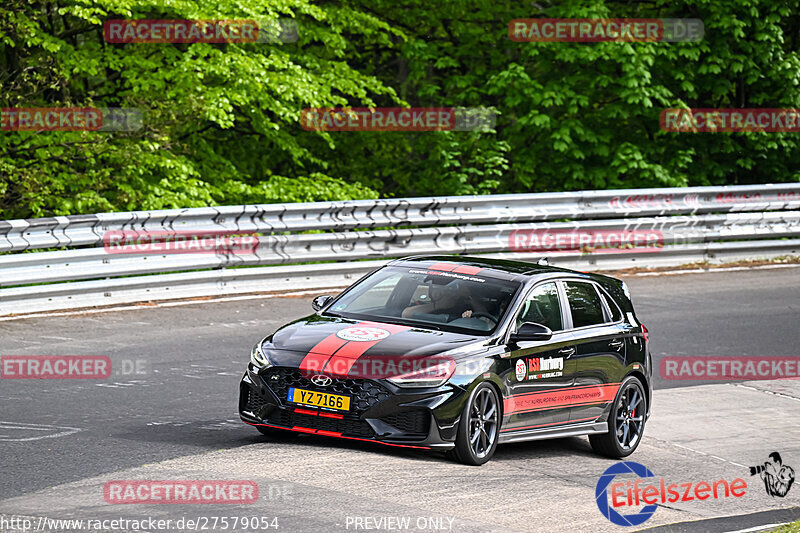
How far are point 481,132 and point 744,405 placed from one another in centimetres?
1187

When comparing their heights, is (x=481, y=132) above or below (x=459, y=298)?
above

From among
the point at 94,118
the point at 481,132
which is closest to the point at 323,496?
the point at 94,118

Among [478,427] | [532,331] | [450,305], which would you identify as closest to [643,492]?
[478,427]

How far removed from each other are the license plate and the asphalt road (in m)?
0.52

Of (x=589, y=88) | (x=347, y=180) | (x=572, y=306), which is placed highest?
(x=589, y=88)

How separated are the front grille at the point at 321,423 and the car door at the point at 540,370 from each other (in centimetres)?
120

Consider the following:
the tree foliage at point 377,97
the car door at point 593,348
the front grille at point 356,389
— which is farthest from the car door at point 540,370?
the tree foliage at point 377,97

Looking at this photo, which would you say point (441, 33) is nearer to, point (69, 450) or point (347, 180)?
point (347, 180)

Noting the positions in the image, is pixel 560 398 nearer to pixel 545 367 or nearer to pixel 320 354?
pixel 545 367

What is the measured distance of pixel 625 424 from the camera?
35.6 ft

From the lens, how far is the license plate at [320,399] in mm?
8883

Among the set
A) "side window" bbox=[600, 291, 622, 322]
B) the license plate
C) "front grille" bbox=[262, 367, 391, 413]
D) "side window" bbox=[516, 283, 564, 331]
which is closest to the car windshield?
"side window" bbox=[516, 283, 564, 331]

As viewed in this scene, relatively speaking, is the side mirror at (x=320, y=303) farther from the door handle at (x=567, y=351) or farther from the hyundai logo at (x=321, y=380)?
the door handle at (x=567, y=351)

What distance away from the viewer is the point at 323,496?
7.71 m
